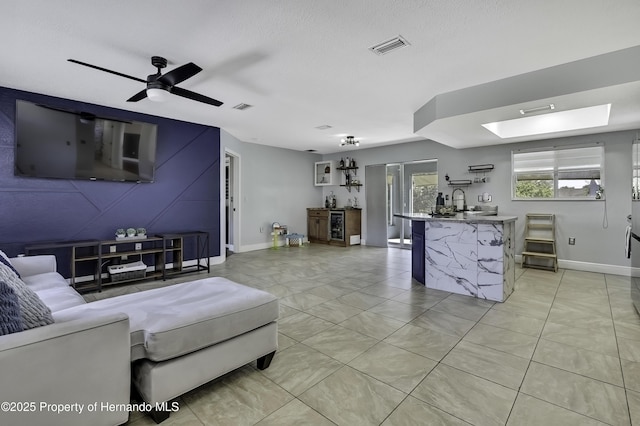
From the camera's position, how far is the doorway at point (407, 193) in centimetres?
714

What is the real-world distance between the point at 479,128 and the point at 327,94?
233 cm

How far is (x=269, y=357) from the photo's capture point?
2.06m

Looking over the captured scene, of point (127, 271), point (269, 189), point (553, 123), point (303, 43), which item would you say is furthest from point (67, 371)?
point (269, 189)

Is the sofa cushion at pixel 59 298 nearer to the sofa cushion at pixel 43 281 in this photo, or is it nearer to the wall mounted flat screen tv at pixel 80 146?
the sofa cushion at pixel 43 281

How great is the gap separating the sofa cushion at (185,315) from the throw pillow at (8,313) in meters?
0.24

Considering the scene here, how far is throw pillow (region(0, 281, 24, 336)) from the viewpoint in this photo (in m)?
1.18

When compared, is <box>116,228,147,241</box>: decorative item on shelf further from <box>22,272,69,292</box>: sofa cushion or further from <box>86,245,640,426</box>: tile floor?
<box>22,272,69,292</box>: sofa cushion

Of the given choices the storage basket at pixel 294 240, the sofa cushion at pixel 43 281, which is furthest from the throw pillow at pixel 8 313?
the storage basket at pixel 294 240

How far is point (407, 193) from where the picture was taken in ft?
24.6

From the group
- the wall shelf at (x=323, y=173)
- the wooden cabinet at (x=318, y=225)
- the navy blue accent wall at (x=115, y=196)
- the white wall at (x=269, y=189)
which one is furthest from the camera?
the wall shelf at (x=323, y=173)

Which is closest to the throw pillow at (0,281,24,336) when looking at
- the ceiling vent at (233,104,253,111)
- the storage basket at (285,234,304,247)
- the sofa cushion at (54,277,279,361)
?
the sofa cushion at (54,277,279,361)

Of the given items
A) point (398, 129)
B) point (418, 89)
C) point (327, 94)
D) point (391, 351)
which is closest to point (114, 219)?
point (327, 94)

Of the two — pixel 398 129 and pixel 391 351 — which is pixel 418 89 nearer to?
pixel 398 129

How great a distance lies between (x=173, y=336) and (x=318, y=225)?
6.62 m
